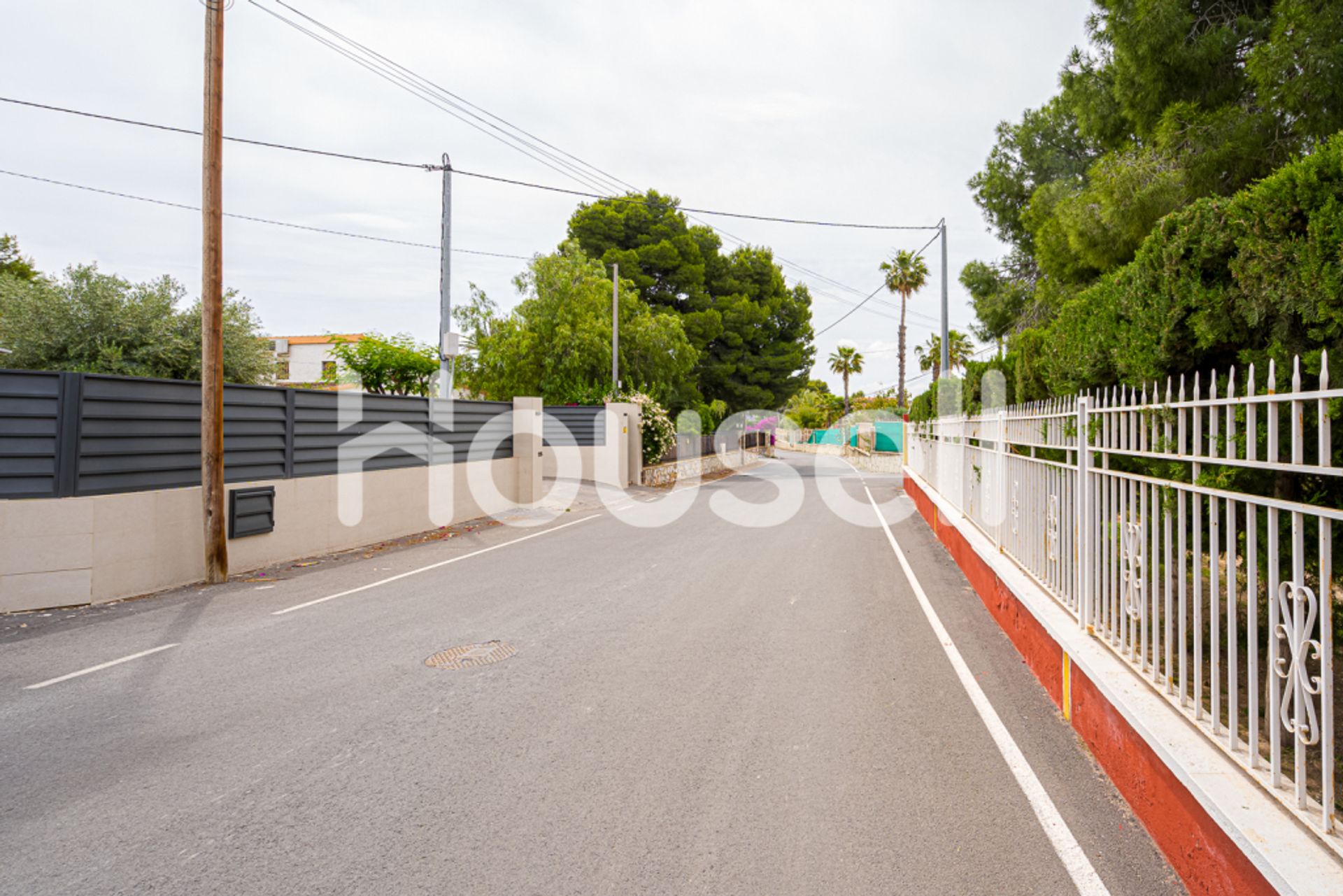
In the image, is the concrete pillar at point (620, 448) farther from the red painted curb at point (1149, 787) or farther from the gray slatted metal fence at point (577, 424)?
the red painted curb at point (1149, 787)

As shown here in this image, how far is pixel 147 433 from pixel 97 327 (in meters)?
13.0

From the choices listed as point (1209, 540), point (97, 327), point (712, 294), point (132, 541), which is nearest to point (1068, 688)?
point (1209, 540)

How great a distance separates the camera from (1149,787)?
3410mm

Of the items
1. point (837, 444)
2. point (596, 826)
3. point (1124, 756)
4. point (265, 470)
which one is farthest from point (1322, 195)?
point (837, 444)

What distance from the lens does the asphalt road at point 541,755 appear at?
3.14 metres

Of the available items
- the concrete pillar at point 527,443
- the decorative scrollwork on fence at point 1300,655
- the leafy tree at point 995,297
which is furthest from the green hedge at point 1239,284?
the concrete pillar at point 527,443

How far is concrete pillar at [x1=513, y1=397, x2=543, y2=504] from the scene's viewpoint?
60.7 ft

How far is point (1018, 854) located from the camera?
3219 millimetres

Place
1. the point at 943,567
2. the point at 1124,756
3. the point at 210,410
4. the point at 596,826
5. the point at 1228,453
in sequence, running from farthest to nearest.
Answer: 1. the point at 943,567
2. the point at 210,410
3. the point at 1124,756
4. the point at 596,826
5. the point at 1228,453

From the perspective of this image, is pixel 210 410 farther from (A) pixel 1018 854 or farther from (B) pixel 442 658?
(A) pixel 1018 854

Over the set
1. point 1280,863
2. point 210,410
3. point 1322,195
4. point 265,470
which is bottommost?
point 1280,863

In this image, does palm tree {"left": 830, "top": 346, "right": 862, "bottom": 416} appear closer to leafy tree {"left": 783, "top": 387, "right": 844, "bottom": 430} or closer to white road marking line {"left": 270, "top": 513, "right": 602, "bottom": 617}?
leafy tree {"left": 783, "top": 387, "right": 844, "bottom": 430}

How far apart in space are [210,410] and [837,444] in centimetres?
6582

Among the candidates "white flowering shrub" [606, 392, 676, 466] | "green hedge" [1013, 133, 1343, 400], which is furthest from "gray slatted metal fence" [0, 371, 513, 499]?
"white flowering shrub" [606, 392, 676, 466]
